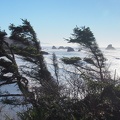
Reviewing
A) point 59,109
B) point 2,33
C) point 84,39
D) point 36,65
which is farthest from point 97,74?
point 59,109

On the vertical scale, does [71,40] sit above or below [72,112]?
above

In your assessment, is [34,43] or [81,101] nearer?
[81,101]

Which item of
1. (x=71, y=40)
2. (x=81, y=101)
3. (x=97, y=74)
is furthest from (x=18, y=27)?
(x=81, y=101)

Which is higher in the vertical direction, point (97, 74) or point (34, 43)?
point (34, 43)

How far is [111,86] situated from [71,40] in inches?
553

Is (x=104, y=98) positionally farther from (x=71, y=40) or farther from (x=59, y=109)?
(x=71, y=40)

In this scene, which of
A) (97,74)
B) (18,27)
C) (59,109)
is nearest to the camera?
(59,109)

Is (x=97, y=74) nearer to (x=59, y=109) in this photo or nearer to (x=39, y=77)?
→ (x=39, y=77)

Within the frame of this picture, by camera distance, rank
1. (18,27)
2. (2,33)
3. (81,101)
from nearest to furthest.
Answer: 1. (81,101)
2. (2,33)
3. (18,27)

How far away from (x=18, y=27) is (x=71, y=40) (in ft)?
20.5

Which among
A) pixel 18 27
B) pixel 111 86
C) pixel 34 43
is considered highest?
pixel 18 27

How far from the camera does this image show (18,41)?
784 inches

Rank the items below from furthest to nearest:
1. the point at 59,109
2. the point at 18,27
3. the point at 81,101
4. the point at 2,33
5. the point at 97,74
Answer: the point at 97,74 < the point at 18,27 < the point at 2,33 < the point at 81,101 < the point at 59,109

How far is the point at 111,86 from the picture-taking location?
10.4 meters
